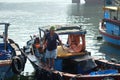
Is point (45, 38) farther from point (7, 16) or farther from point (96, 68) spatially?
point (7, 16)

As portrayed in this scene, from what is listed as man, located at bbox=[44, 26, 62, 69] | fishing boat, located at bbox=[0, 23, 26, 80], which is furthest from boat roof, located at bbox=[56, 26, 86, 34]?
fishing boat, located at bbox=[0, 23, 26, 80]

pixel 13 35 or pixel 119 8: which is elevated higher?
pixel 119 8

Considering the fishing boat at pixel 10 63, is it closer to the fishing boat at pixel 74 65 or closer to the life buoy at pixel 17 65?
the life buoy at pixel 17 65

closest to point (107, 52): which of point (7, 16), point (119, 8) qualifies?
point (119, 8)

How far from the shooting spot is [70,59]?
58.1 ft

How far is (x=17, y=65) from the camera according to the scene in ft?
57.4

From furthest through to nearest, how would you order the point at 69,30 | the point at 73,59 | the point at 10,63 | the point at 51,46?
the point at 69,30 < the point at 73,59 < the point at 51,46 < the point at 10,63

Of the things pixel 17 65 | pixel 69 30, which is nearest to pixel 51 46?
pixel 69 30

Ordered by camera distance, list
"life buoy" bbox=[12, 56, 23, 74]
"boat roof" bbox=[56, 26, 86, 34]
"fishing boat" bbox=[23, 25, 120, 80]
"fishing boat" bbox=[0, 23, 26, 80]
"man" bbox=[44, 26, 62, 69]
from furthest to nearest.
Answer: "boat roof" bbox=[56, 26, 86, 34]
"man" bbox=[44, 26, 62, 69]
"life buoy" bbox=[12, 56, 23, 74]
"fishing boat" bbox=[23, 25, 120, 80]
"fishing boat" bbox=[0, 23, 26, 80]

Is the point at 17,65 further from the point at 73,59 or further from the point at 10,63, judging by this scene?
the point at 73,59

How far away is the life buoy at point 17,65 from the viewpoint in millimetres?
17266

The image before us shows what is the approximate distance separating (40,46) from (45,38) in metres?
1.52

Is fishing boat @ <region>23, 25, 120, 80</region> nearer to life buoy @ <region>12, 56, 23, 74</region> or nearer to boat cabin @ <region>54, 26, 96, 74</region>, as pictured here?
boat cabin @ <region>54, 26, 96, 74</region>

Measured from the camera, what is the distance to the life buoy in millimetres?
17266
